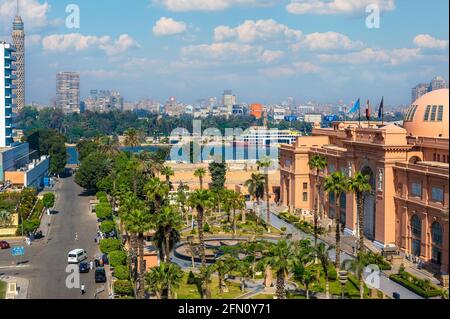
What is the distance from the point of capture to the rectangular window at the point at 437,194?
47.0 meters

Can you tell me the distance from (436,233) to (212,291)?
17.4m

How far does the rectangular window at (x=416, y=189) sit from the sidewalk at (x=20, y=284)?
2962 cm

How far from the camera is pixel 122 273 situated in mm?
43812

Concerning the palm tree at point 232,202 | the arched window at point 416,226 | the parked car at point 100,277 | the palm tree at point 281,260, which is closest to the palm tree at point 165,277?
the palm tree at point 281,260

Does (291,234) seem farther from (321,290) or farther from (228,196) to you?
(321,290)

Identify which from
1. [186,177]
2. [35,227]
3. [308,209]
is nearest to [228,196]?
[308,209]

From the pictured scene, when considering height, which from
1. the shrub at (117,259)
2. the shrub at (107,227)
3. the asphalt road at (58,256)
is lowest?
the asphalt road at (58,256)

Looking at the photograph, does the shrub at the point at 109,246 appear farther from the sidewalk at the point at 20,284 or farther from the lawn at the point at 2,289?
the lawn at the point at 2,289

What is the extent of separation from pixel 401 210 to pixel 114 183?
3460 centimetres

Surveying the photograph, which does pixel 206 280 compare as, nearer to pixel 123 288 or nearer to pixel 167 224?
pixel 167 224

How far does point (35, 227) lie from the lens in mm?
61406

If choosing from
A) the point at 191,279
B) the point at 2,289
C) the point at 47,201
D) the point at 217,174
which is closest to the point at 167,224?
the point at 191,279

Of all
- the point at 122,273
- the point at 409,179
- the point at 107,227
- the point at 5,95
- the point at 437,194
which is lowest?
the point at 122,273

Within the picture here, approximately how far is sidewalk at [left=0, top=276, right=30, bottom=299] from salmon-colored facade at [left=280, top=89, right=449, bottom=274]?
1088 inches
